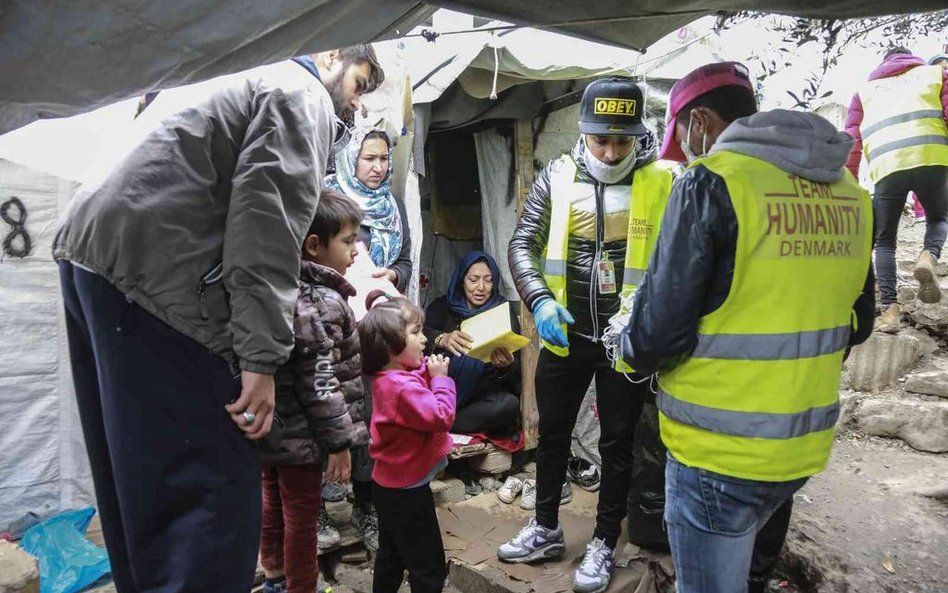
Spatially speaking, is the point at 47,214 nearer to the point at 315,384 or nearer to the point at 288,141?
the point at 315,384

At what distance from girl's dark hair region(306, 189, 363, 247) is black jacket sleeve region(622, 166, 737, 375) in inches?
44.9

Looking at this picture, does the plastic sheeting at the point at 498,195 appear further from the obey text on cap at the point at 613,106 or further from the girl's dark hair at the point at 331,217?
the girl's dark hair at the point at 331,217

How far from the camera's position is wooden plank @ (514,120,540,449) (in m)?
4.78

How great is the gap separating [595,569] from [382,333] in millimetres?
1556

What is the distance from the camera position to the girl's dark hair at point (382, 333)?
2443mm

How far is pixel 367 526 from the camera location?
375cm

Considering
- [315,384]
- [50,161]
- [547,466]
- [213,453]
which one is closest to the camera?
[213,453]

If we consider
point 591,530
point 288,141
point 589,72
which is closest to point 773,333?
point 288,141

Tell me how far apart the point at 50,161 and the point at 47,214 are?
6.92 ft

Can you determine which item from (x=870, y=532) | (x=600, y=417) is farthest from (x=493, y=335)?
(x=870, y=532)

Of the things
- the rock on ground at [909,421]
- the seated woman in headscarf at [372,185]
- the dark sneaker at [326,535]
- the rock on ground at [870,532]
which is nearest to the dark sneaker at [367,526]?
the dark sneaker at [326,535]

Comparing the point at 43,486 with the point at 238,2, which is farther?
the point at 43,486

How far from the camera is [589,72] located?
4145 millimetres

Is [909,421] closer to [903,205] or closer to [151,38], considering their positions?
[903,205]
